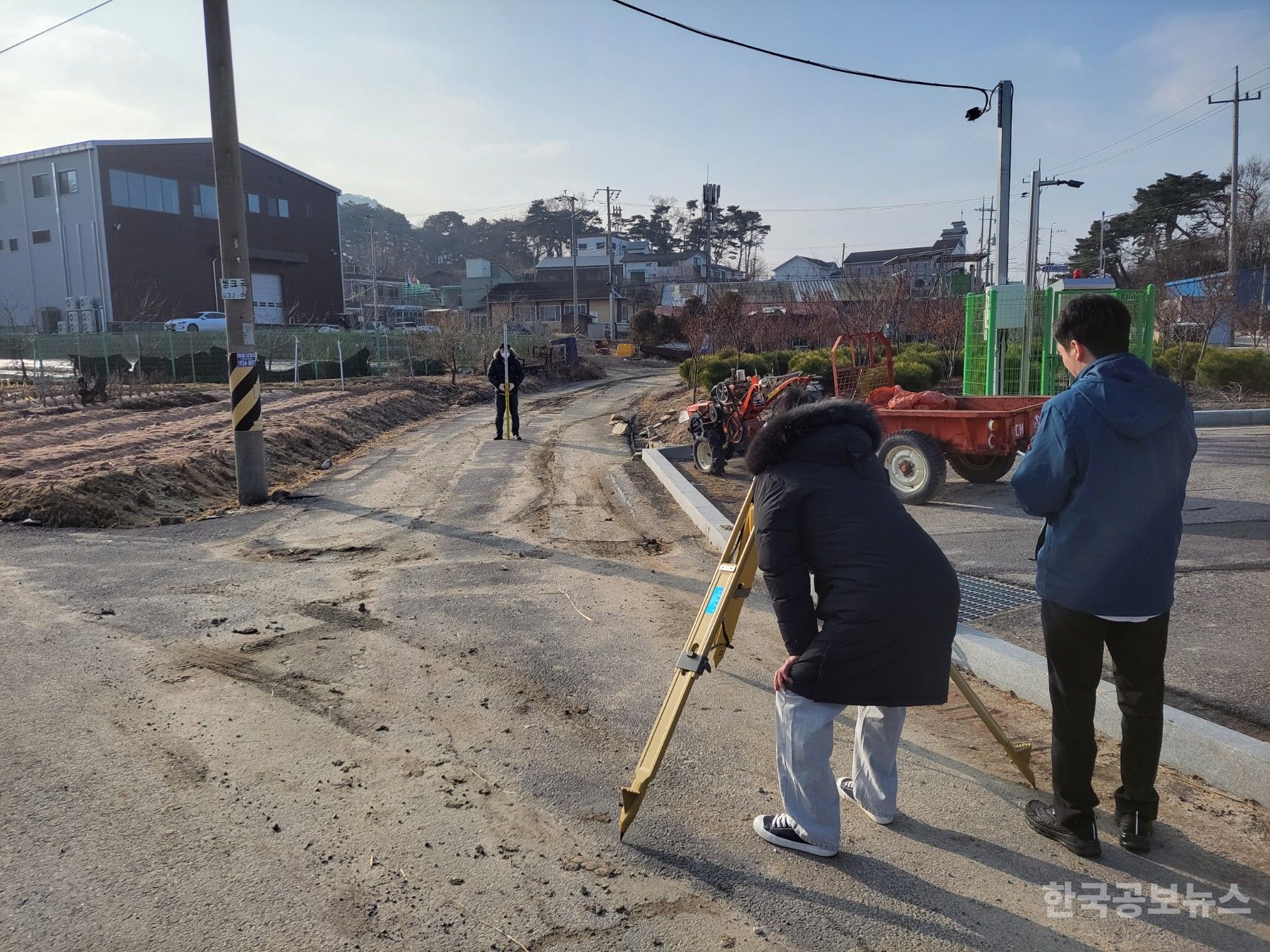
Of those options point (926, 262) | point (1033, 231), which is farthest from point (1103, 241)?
point (1033, 231)

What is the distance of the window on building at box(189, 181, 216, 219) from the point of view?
177 ft

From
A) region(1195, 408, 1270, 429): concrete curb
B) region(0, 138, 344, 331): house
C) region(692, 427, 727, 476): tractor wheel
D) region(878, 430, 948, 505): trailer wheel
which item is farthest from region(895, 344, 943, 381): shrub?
region(0, 138, 344, 331): house

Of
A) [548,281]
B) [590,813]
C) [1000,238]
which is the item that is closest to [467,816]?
[590,813]

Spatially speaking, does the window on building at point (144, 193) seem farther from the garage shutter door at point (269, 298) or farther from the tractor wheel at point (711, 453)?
the tractor wheel at point (711, 453)

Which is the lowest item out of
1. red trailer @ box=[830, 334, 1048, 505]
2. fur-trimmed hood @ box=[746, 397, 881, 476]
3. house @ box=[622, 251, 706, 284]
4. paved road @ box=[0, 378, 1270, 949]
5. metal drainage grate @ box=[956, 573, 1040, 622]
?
paved road @ box=[0, 378, 1270, 949]

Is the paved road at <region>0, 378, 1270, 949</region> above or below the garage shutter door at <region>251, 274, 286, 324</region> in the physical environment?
below

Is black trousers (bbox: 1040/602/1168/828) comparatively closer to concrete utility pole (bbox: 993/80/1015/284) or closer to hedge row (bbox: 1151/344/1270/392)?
concrete utility pole (bbox: 993/80/1015/284)

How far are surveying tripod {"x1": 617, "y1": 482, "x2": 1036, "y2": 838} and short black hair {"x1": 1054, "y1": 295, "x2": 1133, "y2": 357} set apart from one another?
130 cm

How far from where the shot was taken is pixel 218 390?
26.2 meters

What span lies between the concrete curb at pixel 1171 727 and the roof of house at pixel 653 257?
271 feet

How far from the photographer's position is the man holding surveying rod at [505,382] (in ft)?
55.4

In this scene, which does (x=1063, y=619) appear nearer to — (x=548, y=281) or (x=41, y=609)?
(x=41, y=609)

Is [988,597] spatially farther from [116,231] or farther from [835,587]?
[116,231]

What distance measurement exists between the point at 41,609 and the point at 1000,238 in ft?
43.8
